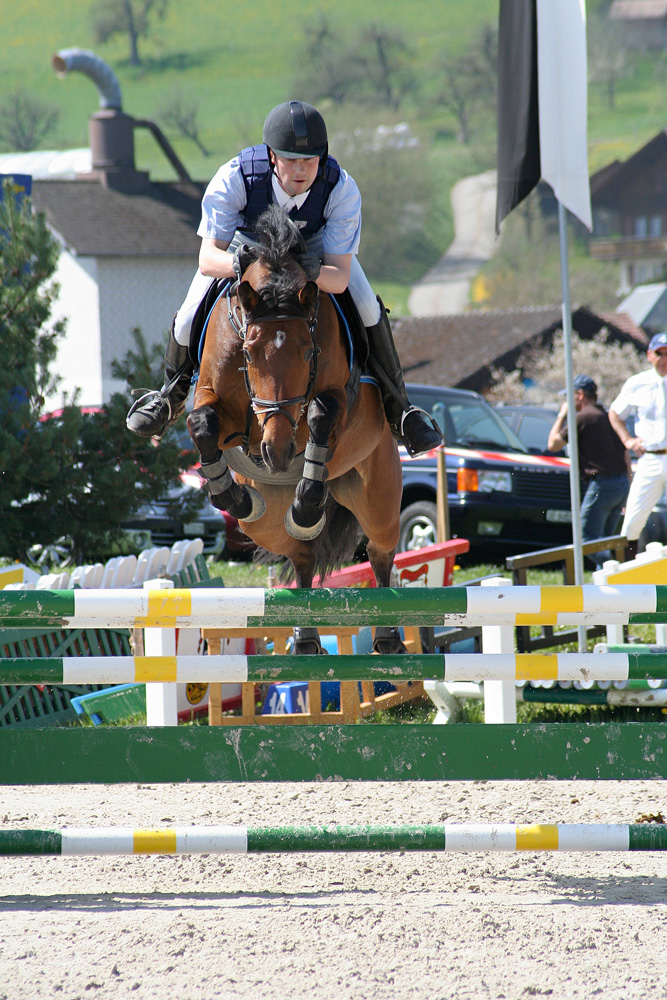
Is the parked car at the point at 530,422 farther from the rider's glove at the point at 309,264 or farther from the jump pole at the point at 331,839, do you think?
the jump pole at the point at 331,839

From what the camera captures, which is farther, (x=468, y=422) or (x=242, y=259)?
(x=468, y=422)

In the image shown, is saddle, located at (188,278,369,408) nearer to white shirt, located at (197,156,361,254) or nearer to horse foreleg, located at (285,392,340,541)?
white shirt, located at (197,156,361,254)

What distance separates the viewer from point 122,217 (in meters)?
29.2

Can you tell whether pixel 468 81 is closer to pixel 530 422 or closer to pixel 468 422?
pixel 530 422

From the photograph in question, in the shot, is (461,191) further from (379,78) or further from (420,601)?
(420,601)

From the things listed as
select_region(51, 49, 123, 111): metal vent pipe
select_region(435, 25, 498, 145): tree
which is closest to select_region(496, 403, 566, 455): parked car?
select_region(51, 49, 123, 111): metal vent pipe

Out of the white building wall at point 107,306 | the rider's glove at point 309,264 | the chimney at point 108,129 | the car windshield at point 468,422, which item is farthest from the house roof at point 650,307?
the rider's glove at point 309,264

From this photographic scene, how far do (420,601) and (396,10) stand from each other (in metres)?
115

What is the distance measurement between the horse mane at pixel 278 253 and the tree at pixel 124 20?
3969 inches

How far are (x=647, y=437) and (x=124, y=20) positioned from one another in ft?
333

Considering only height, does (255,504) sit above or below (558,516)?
below

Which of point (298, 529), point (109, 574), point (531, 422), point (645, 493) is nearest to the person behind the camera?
point (298, 529)

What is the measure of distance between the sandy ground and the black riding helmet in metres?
2.64

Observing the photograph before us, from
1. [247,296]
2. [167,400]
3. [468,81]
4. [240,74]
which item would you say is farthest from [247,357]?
[240,74]
